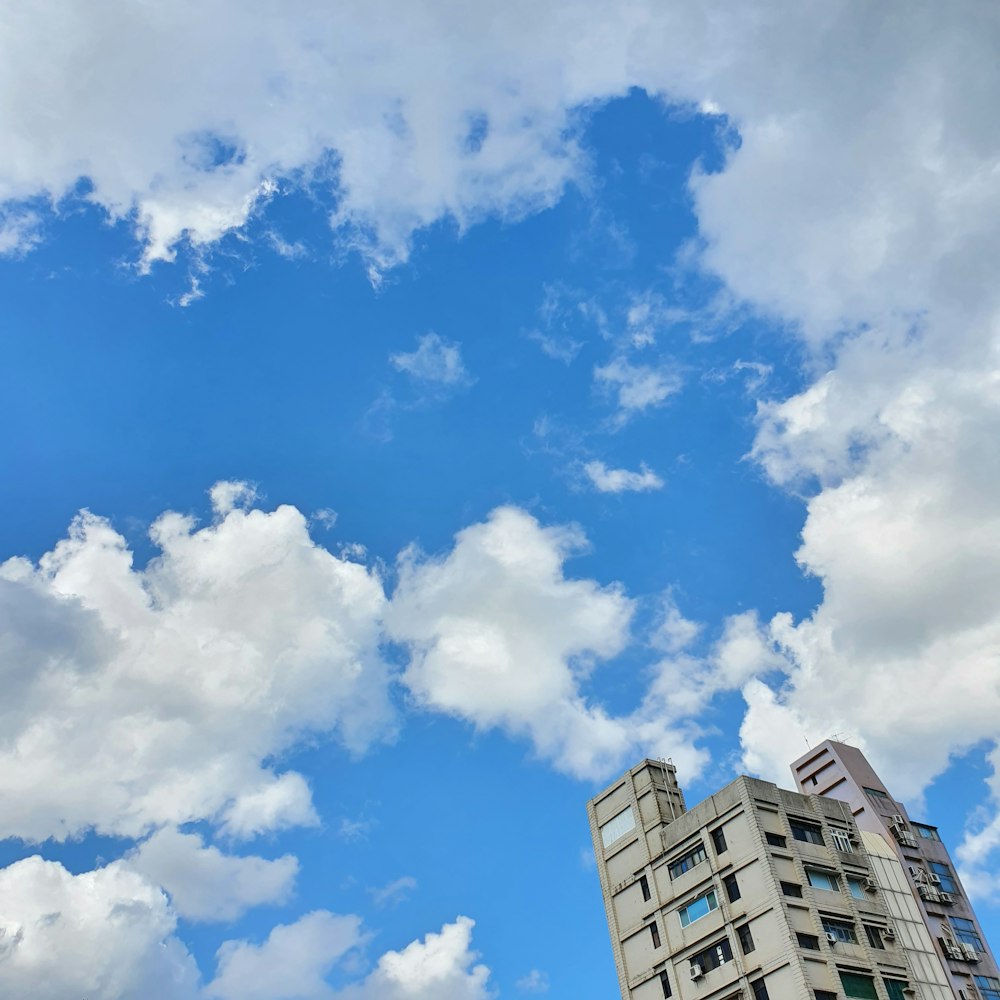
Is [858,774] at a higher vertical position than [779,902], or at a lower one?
higher

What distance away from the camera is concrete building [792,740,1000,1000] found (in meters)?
61.2

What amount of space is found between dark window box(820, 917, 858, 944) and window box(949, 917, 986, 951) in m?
11.9

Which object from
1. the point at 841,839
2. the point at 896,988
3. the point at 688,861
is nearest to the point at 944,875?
the point at 841,839

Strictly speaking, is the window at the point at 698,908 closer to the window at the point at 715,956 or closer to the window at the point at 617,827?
the window at the point at 715,956

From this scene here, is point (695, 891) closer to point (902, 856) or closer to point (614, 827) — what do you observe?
point (614, 827)

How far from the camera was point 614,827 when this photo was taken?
2694 inches

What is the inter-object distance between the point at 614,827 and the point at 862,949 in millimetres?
18485

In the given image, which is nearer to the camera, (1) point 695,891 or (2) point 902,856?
(1) point 695,891

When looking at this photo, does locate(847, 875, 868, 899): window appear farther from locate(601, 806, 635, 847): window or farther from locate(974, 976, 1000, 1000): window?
locate(601, 806, 635, 847): window

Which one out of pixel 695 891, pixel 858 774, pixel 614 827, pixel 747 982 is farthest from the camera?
pixel 858 774

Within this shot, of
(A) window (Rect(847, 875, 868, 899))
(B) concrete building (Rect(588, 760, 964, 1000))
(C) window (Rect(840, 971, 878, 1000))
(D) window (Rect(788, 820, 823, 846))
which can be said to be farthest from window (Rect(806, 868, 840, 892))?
(C) window (Rect(840, 971, 878, 1000))

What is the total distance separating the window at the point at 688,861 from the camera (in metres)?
60.3

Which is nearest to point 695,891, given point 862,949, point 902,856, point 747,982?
point 747,982

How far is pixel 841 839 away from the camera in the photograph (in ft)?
205
